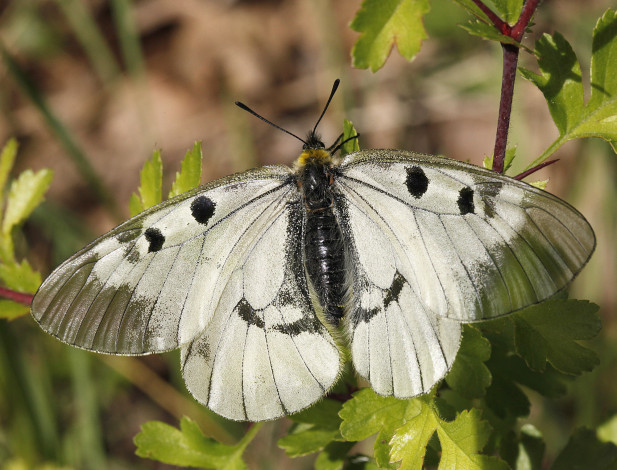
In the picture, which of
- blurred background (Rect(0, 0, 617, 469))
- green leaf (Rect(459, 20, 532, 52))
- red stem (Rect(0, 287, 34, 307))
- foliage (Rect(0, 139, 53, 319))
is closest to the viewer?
green leaf (Rect(459, 20, 532, 52))

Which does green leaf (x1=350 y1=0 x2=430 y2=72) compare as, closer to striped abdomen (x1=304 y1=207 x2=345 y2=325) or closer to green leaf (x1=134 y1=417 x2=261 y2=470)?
striped abdomen (x1=304 y1=207 x2=345 y2=325)

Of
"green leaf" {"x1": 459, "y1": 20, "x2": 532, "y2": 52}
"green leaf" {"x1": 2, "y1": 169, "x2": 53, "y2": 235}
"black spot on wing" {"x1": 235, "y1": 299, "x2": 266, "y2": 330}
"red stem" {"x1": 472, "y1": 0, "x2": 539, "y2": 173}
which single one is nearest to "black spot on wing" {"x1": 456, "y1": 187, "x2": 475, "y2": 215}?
"red stem" {"x1": 472, "y1": 0, "x2": 539, "y2": 173}

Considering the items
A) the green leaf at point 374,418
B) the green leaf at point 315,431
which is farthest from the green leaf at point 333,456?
the green leaf at point 374,418

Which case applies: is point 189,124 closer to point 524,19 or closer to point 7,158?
point 7,158

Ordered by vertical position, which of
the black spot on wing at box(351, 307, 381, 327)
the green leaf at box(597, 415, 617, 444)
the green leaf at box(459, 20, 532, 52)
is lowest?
the green leaf at box(597, 415, 617, 444)

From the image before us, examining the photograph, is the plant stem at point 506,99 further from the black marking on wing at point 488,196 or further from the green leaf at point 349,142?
the green leaf at point 349,142

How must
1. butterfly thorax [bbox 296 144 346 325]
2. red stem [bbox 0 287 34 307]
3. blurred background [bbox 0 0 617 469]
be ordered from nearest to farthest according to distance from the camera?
1. butterfly thorax [bbox 296 144 346 325]
2. red stem [bbox 0 287 34 307]
3. blurred background [bbox 0 0 617 469]

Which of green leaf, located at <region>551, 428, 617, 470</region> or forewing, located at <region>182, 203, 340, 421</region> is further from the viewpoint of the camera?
green leaf, located at <region>551, 428, 617, 470</region>

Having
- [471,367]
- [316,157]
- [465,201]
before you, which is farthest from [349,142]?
[471,367]
